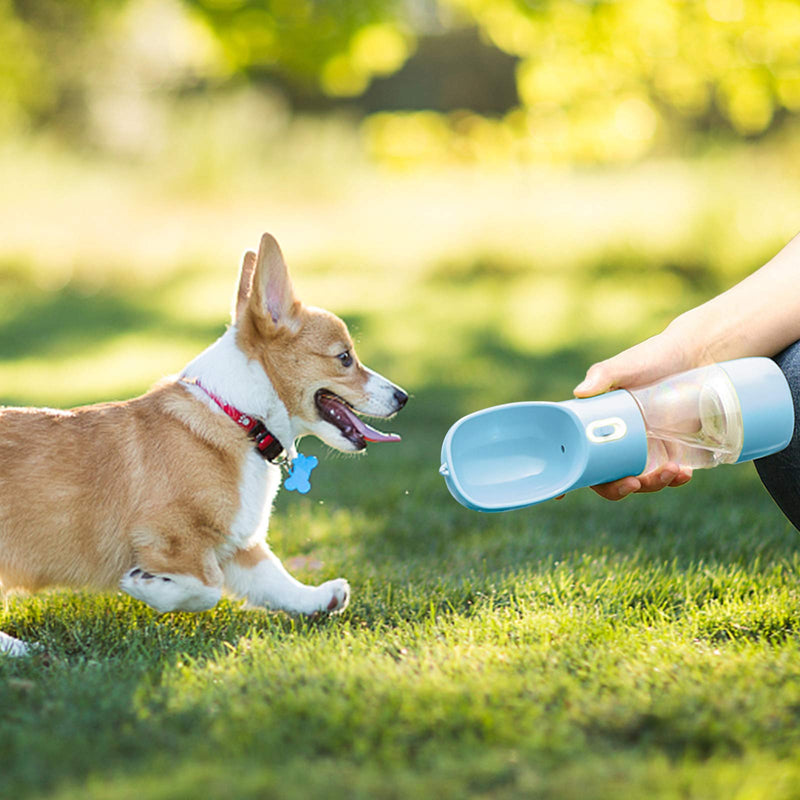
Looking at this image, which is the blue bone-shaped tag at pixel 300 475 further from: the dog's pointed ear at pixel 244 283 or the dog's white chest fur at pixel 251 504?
the dog's pointed ear at pixel 244 283

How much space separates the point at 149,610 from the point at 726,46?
8408mm

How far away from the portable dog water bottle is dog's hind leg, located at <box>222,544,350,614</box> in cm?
57

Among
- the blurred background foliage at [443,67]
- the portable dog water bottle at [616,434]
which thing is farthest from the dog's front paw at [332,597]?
the blurred background foliage at [443,67]

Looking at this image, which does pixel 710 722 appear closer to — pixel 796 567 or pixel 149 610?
pixel 796 567

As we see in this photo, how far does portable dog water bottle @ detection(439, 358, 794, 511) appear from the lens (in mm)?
2451

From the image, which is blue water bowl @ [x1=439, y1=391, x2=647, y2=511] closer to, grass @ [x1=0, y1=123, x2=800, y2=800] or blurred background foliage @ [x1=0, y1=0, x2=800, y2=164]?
grass @ [x1=0, y1=123, x2=800, y2=800]

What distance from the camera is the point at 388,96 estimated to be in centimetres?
1989

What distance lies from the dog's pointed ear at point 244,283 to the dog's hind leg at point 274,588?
761 mm

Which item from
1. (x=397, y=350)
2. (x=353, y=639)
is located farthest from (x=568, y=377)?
(x=353, y=639)

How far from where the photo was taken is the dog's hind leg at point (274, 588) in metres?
2.90

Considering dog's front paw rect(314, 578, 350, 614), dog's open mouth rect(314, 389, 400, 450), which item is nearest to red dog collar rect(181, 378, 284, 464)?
dog's open mouth rect(314, 389, 400, 450)

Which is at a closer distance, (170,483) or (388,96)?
(170,483)

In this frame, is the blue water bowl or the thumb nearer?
the blue water bowl

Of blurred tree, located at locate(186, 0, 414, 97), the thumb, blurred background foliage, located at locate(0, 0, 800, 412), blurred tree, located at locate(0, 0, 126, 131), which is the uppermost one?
blurred tree, located at locate(0, 0, 126, 131)
